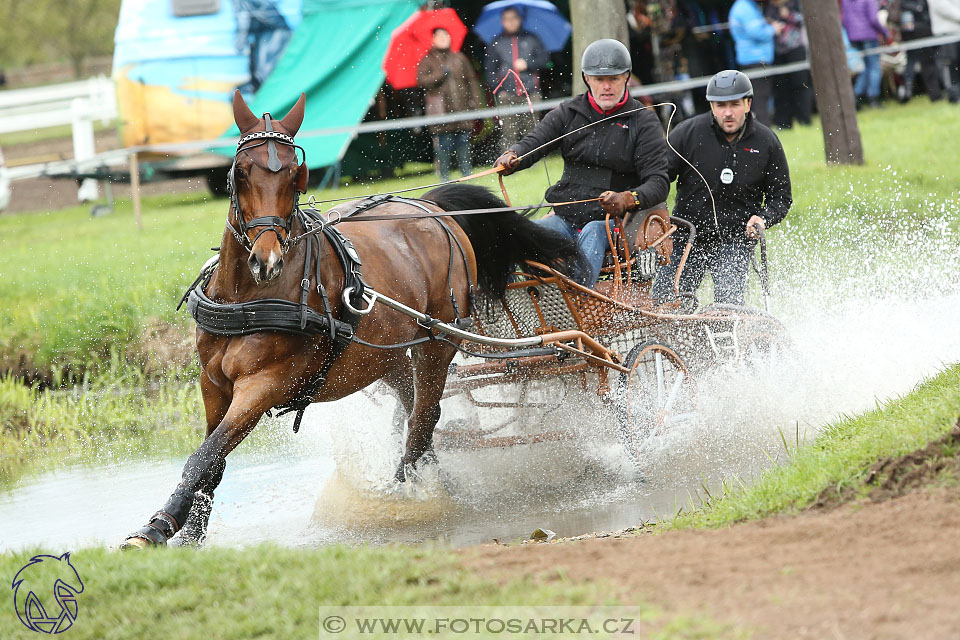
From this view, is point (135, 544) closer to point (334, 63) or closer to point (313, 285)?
point (313, 285)

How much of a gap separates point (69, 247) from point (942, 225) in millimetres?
9086

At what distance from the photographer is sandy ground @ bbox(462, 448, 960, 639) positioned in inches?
122

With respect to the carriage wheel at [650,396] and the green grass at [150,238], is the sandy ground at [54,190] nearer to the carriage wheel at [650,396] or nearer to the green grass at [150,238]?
the green grass at [150,238]

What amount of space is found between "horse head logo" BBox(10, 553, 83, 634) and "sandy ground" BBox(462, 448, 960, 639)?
1407 mm

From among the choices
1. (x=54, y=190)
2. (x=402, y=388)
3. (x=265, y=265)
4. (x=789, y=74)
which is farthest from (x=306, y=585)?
(x=54, y=190)

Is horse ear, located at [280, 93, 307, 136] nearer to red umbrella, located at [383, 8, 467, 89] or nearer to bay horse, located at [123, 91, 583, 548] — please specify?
bay horse, located at [123, 91, 583, 548]

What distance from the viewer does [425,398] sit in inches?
242

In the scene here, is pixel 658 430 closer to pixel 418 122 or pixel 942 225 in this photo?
pixel 942 225

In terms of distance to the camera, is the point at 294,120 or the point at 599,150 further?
the point at 599,150

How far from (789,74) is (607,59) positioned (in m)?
10.9

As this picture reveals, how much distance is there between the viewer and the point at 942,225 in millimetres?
10148

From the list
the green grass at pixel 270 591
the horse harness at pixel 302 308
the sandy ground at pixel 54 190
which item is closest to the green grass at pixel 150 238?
the sandy ground at pixel 54 190

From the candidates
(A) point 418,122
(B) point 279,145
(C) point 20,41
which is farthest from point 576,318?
(C) point 20,41

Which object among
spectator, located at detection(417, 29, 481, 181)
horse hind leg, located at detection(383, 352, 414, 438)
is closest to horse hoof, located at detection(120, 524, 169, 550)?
horse hind leg, located at detection(383, 352, 414, 438)
